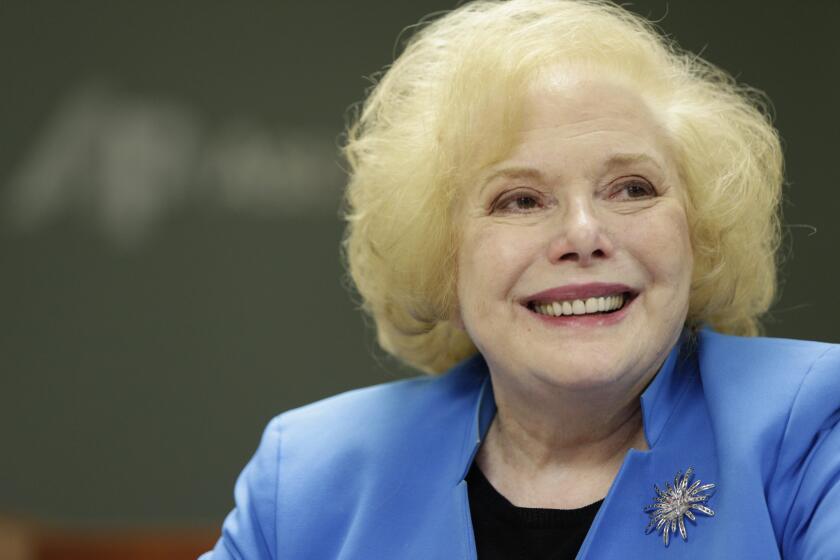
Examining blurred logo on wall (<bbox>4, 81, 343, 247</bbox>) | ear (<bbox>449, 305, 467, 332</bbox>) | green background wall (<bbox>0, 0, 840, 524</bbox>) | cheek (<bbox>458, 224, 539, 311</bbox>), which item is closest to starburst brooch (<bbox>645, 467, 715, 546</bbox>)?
cheek (<bbox>458, 224, 539, 311</bbox>)

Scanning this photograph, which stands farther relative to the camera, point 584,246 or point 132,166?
point 132,166

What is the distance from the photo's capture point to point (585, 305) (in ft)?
5.62

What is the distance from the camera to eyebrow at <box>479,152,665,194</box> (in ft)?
5.69

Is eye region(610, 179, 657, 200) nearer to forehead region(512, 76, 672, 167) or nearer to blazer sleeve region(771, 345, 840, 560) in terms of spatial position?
forehead region(512, 76, 672, 167)

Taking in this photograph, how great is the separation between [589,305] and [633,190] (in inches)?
7.6

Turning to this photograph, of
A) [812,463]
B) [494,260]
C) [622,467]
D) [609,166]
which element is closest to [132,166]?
[494,260]

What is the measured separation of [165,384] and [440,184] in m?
3.02

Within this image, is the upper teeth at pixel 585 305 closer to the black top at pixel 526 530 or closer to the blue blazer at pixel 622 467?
the blue blazer at pixel 622 467

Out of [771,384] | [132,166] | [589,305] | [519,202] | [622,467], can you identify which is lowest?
[622,467]

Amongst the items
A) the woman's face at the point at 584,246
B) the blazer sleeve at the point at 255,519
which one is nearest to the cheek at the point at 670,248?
the woman's face at the point at 584,246

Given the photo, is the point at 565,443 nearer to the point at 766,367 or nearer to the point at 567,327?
the point at 567,327

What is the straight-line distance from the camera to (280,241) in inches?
188

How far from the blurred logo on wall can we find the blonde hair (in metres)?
2.65

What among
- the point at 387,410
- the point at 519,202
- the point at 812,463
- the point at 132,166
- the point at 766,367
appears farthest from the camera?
the point at 132,166
